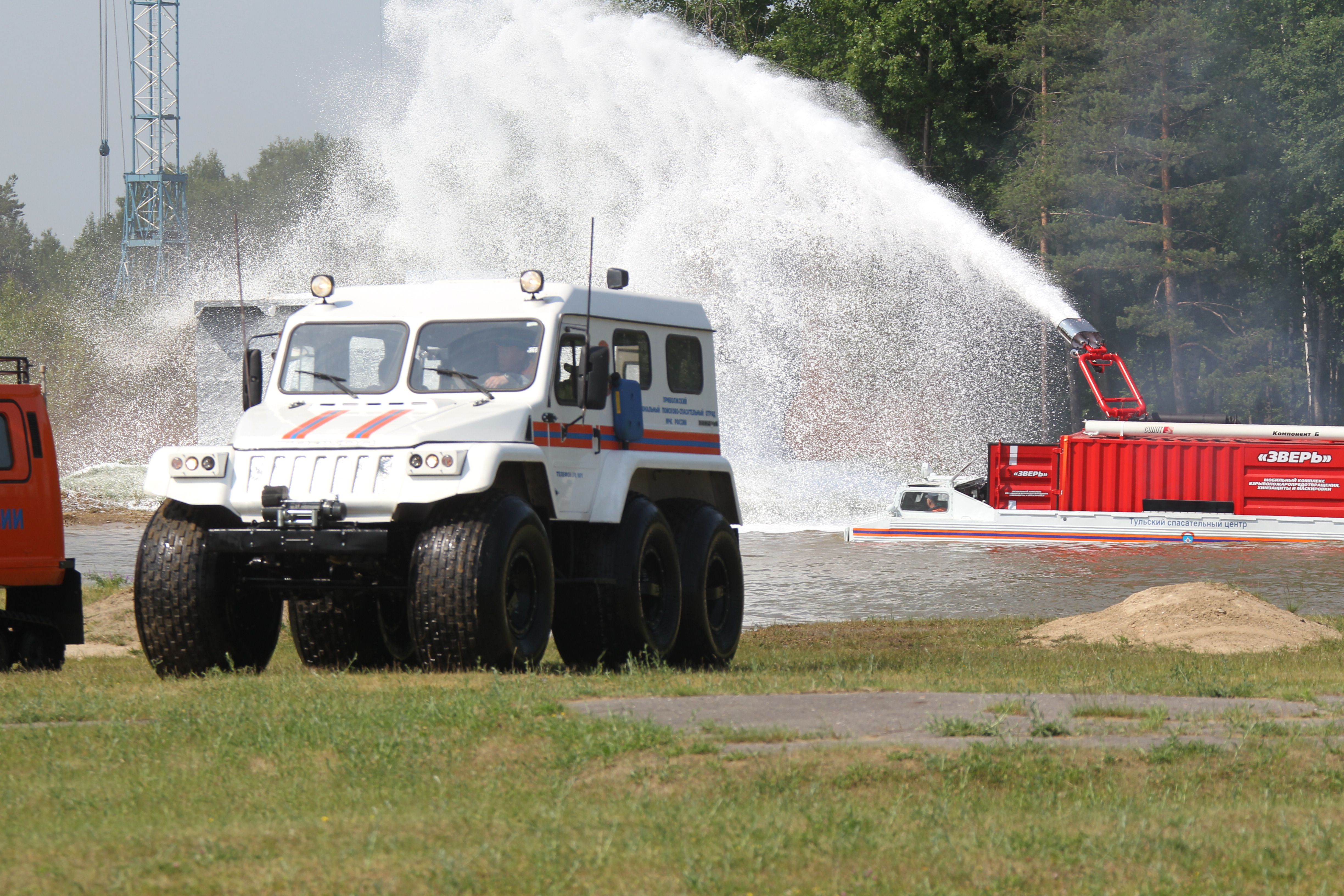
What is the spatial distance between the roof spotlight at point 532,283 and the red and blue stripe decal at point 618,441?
1.08 meters

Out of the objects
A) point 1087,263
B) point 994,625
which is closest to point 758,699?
point 994,625

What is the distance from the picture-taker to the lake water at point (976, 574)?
23719 millimetres

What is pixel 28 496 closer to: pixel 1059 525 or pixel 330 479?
pixel 330 479

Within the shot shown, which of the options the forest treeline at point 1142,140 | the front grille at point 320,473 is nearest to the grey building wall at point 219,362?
the forest treeline at point 1142,140

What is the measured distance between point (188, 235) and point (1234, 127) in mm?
69826

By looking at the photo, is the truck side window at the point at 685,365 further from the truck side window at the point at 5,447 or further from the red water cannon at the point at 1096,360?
the red water cannon at the point at 1096,360

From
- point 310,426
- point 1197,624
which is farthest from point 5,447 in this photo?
point 1197,624

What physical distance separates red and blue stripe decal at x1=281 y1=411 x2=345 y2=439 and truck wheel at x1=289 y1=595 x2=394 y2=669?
169 cm

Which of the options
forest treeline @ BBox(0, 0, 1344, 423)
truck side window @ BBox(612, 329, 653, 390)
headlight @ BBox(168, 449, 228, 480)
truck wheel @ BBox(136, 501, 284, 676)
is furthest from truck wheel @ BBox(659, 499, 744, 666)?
forest treeline @ BBox(0, 0, 1344, 423)

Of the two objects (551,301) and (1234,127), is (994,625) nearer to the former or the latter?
(551,301)

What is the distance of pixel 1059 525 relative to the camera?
32.7 metres

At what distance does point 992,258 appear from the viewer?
30547 mm

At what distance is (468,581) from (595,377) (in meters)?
2.12

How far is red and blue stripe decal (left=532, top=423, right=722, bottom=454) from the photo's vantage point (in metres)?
11.8
